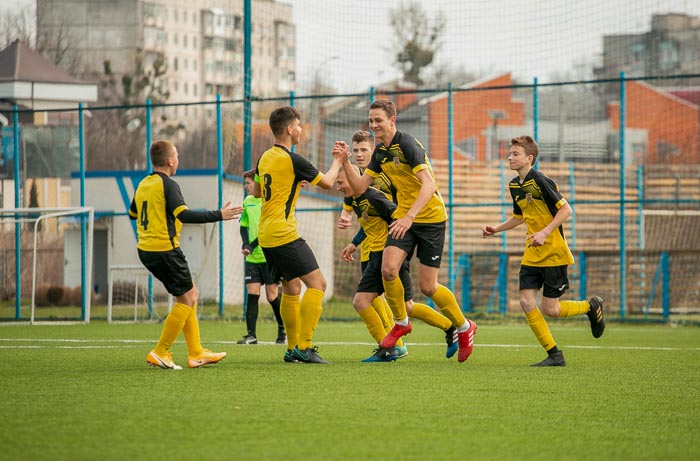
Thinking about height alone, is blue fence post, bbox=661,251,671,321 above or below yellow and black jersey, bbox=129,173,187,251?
below

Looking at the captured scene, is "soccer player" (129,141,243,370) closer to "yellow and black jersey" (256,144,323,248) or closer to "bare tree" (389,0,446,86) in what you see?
"yellow and black jersey" (256,144,323,248)

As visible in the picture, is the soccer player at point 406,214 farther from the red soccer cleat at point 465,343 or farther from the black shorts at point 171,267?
the black shorts at point 171,267

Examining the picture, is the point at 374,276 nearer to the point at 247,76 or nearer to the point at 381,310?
the point at 381,310

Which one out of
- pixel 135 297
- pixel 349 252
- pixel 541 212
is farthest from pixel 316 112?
pixel 541 212

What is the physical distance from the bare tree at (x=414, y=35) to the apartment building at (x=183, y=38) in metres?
2.03

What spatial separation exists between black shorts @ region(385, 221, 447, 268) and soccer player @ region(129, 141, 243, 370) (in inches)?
59.1

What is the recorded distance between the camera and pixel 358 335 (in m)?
12.7

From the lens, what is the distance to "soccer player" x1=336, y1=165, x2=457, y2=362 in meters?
8.89

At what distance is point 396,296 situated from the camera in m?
8.53

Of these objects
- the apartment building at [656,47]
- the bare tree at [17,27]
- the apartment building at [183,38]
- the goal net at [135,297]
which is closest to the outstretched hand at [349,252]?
the goal net at [135,297]

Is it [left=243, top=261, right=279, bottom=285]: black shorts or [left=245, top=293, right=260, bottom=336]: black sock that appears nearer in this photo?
[left=245, top=293, right=260, bottom=336]: black sock

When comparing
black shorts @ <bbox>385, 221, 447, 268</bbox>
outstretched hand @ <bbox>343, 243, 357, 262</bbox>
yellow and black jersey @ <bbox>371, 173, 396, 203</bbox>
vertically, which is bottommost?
outstretched hand @ <bbox>343, 243, 357, 262</bbox>

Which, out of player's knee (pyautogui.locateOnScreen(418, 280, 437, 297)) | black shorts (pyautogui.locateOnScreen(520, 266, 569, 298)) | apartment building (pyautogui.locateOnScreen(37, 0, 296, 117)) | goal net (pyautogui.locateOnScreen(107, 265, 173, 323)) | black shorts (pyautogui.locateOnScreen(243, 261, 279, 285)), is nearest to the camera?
player's knee (pyautogui.locateOnScreen(418, 280, 437, 297))

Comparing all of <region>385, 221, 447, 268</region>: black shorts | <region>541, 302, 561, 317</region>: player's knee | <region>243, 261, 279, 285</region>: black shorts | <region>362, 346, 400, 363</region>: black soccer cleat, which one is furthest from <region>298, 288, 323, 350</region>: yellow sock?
<region>243, 261, 279, 285</region>: black shorts
